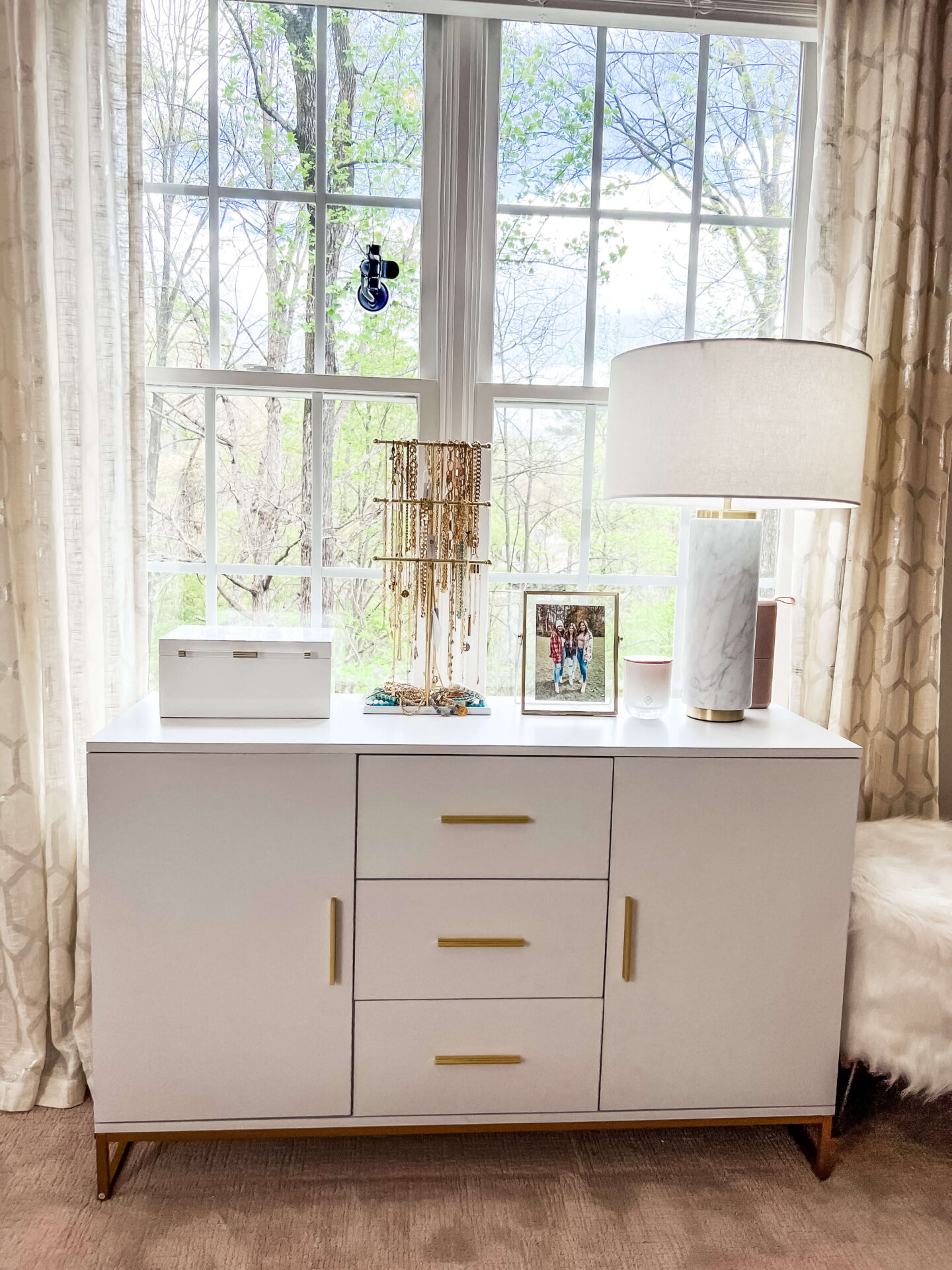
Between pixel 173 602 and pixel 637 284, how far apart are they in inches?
49.3

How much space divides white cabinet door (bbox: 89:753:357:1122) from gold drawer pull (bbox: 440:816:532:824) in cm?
16

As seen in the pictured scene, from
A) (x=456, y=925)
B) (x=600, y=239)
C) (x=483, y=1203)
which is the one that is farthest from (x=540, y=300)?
(x=483, y=1203)

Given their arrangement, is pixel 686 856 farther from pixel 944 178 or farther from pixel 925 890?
pixel 944 178

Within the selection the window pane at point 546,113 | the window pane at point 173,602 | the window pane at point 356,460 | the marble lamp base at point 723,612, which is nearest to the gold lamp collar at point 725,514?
the marble lamp base at point 723,612

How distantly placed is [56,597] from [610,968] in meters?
1.26

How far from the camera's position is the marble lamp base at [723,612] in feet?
5.35

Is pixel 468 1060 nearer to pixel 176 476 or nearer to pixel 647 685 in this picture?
pixel 647 685

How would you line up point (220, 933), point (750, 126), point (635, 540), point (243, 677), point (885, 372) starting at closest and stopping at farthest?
point (220, 933)
point (243, 677)
point (885, 372)
point (750, 126)
point (635, 540)

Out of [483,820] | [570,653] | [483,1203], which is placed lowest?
[483,1203]

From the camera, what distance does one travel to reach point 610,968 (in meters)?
1.51

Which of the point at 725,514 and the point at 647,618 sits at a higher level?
the point at 725,514

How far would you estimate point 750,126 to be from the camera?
1.89 metres

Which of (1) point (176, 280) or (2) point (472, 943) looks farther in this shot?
(1) point (176, 280)

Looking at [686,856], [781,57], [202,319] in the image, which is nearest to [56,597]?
[202,319]
